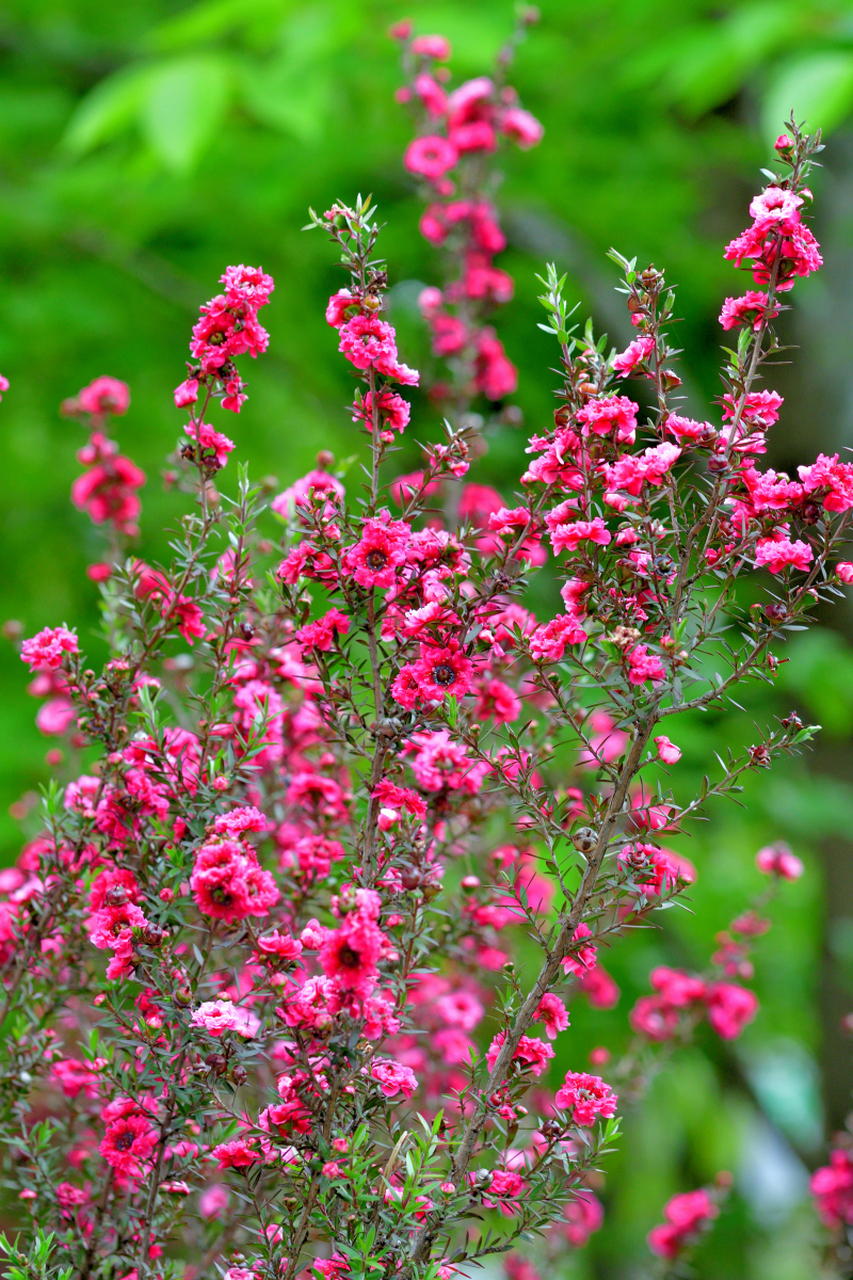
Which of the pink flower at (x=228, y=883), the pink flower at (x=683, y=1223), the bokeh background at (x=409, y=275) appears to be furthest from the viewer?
the bokeh background at (x=409, y=275)

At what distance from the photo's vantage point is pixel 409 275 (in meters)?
6.82

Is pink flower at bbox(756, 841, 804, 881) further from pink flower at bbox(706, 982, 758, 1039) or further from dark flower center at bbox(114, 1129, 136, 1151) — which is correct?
dark flower center at bbox(114, 1129, 136, 1151)

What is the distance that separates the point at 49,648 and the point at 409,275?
5274mm

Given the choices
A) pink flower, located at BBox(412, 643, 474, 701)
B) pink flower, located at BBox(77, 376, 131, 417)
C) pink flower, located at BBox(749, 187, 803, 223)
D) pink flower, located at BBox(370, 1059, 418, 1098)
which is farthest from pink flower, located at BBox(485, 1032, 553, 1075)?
pink flower, located at BBox(77, 376, 131, 417)

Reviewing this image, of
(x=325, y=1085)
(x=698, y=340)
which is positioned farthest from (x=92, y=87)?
(x=325, y=1085)

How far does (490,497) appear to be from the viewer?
408 centimetres

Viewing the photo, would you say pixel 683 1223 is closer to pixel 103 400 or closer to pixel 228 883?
pixel 228 883

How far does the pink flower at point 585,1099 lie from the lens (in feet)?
6.10

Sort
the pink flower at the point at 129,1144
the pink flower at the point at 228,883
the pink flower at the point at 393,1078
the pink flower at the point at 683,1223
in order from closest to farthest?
the pink flower at the point at 228,883
the pink flower at the point at 393,1078
the pink flower at the point at 129,1144
the pink flower at the point at 683,1223

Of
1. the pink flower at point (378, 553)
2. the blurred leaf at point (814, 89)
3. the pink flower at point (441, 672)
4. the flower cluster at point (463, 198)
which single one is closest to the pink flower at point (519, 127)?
the flower cluster at point (463, 198)

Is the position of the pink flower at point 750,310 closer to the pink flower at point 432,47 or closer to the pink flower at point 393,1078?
the pink flower at point 393,1078

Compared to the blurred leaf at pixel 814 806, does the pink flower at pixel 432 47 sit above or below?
above

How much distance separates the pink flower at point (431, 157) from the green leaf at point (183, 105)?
0.71m

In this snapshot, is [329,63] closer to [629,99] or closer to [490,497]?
[490,497]
